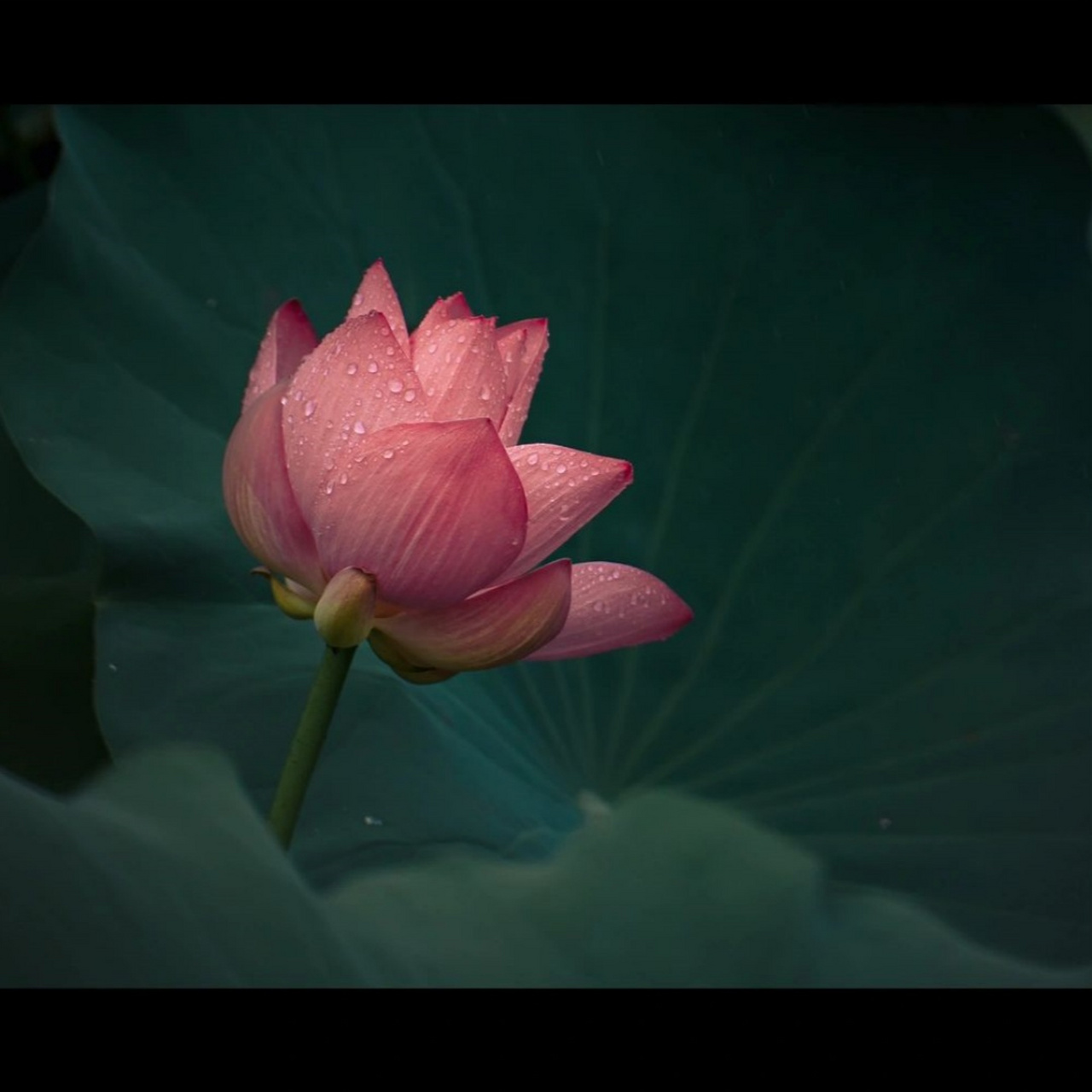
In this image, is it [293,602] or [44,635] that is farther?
[44,635]

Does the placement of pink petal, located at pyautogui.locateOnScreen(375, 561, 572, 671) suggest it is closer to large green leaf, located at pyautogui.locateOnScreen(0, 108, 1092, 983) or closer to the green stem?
the green stem

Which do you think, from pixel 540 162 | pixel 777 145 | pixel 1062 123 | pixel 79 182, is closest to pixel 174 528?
pixel 79 182

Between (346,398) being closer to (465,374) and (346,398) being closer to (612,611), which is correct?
(465,374)

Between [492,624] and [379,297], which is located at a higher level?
[379,297]

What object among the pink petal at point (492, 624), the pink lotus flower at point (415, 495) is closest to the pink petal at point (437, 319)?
the pink lotus flower at point (415, 495)

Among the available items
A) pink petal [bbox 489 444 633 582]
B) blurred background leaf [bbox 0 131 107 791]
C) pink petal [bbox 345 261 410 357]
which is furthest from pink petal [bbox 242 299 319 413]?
blurred background leaf [bbox 0 131 107 791]

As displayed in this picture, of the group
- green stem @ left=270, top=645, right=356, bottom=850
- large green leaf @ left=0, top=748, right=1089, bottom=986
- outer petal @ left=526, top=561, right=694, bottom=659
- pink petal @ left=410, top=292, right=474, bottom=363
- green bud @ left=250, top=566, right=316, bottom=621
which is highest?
pink petal @ left=410, top=292, right=474, bottom=363

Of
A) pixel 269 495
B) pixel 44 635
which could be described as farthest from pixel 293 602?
pixel 44 635
